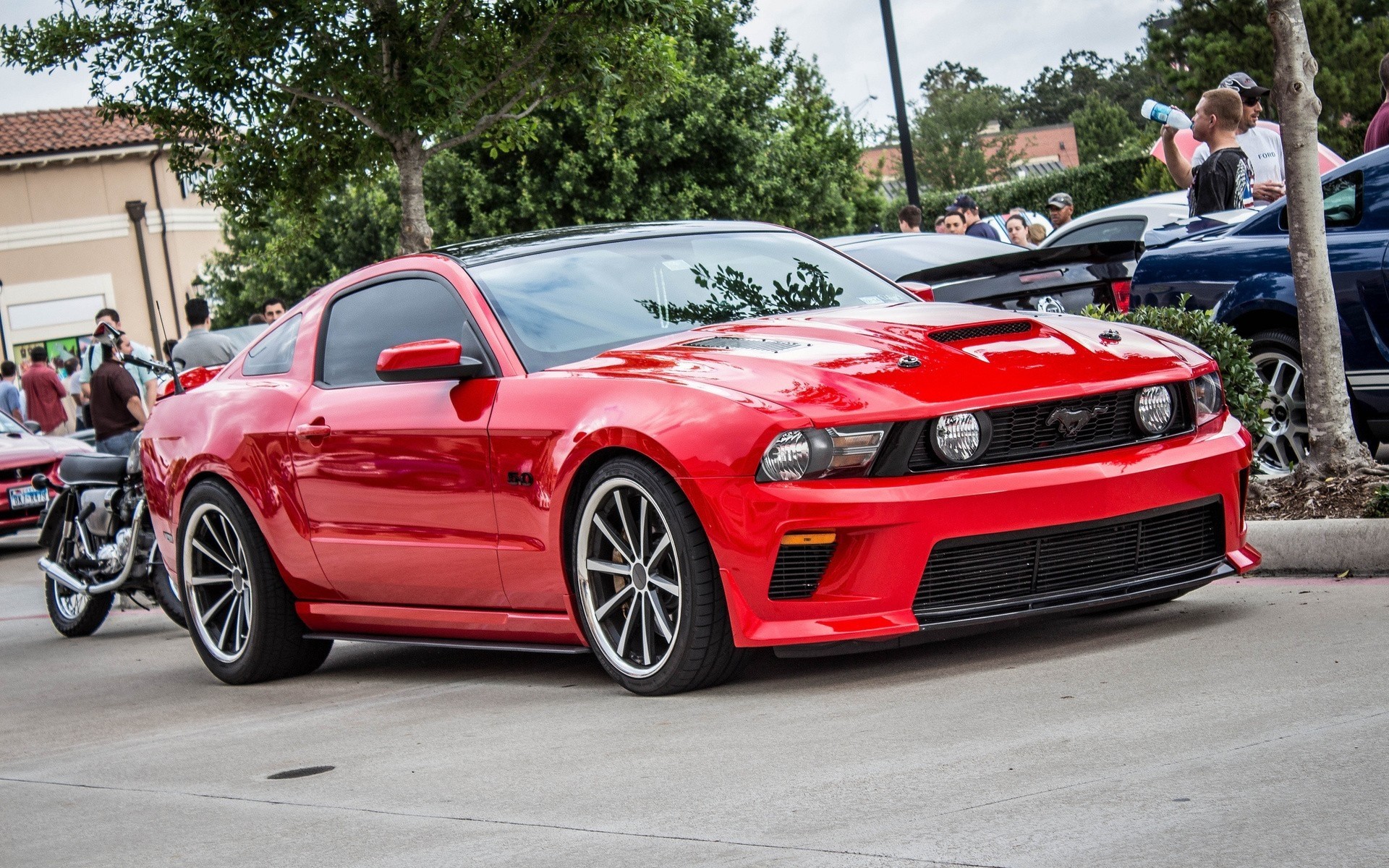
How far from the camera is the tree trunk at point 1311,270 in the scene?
7453 millimetres

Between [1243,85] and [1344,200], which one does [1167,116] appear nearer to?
[1243,85]

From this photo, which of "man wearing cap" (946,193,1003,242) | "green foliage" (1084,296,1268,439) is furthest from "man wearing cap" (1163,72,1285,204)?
"man wearing cap" (946,193,1003,242)

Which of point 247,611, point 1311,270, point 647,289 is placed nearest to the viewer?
point 647,289

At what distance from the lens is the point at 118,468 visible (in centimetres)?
979

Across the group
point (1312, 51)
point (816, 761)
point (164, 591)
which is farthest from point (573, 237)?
point (1312, 51)

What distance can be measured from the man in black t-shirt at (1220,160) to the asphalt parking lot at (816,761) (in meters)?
4.89

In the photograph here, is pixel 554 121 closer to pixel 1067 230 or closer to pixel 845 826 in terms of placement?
pixel 1067 230

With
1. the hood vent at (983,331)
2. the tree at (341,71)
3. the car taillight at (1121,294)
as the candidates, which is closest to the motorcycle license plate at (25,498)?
the tree at (341,71)

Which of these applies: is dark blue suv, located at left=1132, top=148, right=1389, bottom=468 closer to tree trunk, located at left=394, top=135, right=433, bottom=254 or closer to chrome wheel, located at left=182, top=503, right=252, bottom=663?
chrome wheel, located at left=182, top=503, right=252, bottom=663

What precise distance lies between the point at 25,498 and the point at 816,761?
13.5 m

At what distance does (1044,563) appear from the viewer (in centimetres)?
513

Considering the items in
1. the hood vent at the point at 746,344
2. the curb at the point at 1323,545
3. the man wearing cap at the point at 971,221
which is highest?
the man wearing cap at the point at 971,221

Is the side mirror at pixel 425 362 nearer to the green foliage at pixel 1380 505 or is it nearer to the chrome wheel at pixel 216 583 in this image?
the chrome wheel at pixel 216 583

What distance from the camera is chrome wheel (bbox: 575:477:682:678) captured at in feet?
17.6
